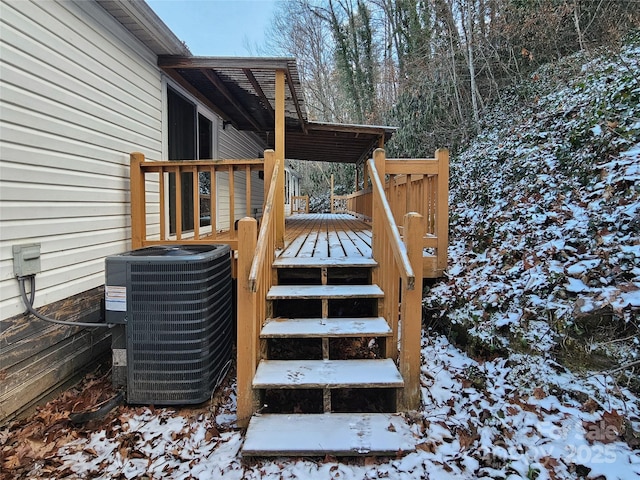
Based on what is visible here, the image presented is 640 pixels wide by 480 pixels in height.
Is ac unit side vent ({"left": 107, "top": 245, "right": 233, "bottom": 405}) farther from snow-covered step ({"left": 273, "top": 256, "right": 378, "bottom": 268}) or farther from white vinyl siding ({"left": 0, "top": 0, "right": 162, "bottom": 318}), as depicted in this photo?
snow-covered step ({"left": 273, "top": 256, "right": 378, "bottom": 268})

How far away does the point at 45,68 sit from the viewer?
9.21ft

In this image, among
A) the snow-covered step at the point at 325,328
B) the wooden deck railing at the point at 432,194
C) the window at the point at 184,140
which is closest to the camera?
the snow-covered step at the point at 325,328

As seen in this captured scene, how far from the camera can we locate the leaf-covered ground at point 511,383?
207 cm

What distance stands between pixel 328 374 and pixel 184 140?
4281 mm

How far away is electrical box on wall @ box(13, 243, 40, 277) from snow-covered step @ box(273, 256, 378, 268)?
187 cm

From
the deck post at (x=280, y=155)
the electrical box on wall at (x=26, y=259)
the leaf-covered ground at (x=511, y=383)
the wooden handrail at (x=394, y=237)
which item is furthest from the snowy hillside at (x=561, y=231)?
the electrical box on wall at (x=26, y=259)

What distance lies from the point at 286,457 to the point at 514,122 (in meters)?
8.34

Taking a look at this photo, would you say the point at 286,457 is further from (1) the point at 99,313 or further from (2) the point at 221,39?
(2) the point at 221,39

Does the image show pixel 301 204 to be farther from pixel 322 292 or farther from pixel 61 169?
pixel 61 169

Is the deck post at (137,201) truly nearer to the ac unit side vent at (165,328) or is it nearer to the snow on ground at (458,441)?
the ac unit side vent at (165,328)

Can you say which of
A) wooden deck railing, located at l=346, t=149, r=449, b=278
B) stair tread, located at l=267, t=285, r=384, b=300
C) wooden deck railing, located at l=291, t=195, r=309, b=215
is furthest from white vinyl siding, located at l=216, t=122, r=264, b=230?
wooden deck railing, located at l=291, t=195, r=309, b=215

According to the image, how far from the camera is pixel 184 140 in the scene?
5.38 metres

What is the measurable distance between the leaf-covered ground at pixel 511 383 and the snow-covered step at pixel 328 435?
7 cm

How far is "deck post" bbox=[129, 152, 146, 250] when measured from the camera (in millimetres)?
3824
